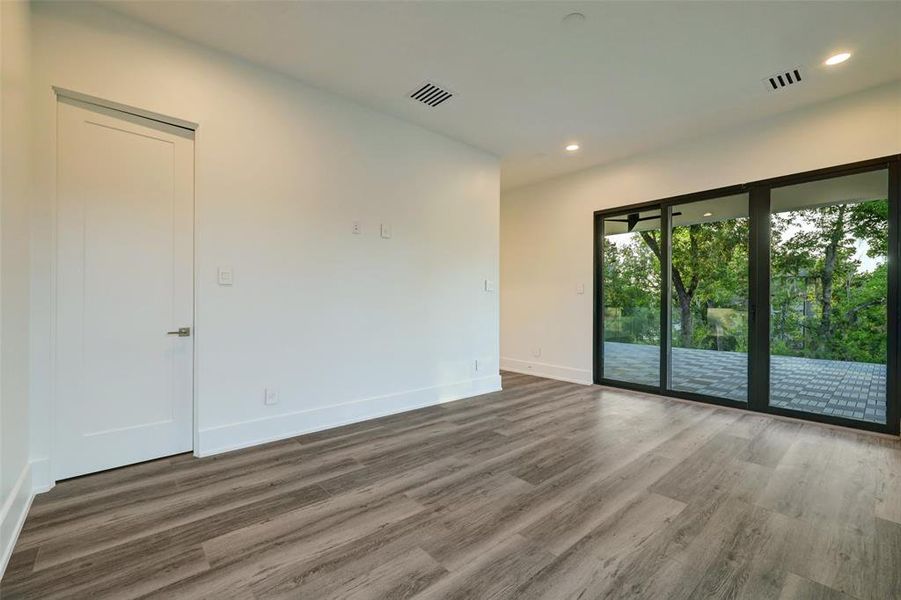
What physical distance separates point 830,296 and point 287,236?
4869mm

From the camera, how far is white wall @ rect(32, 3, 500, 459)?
232 centimetres

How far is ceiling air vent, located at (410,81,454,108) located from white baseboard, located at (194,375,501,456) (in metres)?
2.81

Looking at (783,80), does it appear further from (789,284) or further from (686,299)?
(686,299)

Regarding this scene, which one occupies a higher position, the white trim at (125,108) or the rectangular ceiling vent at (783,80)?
the rectangular ceiling vent at (783,80)

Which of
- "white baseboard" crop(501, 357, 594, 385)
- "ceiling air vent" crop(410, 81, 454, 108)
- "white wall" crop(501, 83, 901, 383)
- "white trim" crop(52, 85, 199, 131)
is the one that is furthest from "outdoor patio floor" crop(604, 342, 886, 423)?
"white trim" crop(52, 85, 199, 131)

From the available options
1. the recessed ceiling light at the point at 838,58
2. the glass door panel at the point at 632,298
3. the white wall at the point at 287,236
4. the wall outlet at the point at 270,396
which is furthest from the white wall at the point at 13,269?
the glass door panel at the point at 632,298

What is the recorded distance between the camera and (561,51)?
271 centimetres

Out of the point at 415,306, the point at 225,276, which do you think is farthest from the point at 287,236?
the point at 415,306

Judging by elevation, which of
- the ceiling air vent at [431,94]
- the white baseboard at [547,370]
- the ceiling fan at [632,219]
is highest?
the ceiling air vent at [431,94]

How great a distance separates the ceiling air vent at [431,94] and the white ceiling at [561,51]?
0.09m

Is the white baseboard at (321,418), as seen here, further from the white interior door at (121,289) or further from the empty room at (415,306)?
the white interior door at (121,289)

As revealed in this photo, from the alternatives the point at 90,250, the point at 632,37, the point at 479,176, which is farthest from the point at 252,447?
the point at 632,37

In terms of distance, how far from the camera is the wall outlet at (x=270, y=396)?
116 inches

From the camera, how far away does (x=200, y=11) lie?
236 cm
